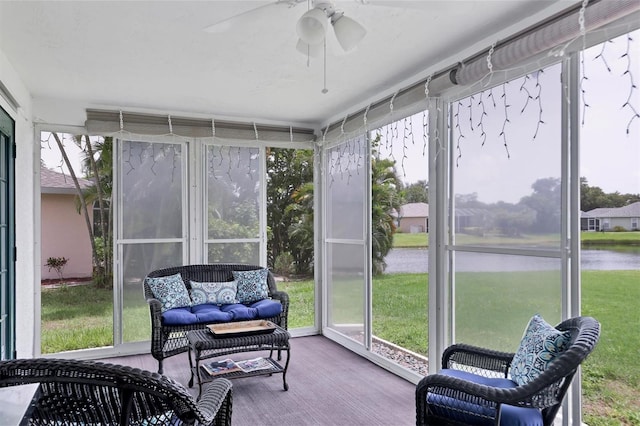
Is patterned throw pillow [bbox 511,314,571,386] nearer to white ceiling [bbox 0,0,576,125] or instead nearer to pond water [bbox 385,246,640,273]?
pond water [bbox 385,246,640,273]

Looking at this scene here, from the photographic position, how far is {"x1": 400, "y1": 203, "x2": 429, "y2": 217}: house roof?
384 cm

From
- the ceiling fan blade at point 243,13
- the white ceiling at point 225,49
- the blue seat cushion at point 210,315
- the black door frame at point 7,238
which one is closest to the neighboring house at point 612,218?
the white ceiling at point 225,49

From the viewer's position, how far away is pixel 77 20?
2705 millimetres

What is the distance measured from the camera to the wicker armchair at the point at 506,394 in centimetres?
190

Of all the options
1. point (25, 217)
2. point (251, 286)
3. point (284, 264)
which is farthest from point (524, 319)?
point (284, 264)

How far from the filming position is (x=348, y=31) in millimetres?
2096

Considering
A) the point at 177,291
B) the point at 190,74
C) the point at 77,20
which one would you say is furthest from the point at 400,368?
the point at 77,20

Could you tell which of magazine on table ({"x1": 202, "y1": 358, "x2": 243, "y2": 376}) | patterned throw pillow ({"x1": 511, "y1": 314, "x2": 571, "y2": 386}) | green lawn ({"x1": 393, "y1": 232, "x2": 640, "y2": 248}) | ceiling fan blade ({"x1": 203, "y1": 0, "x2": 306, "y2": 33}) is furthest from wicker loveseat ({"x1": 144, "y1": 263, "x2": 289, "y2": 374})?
ceiling fan blade ({"x1": 203, "y1": 0, "x2": 306, "y2": 33})

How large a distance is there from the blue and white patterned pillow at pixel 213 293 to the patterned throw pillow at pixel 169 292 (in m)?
0.09

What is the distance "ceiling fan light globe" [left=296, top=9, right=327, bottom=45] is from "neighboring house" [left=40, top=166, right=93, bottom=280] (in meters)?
5.05

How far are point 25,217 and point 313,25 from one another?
3527mm

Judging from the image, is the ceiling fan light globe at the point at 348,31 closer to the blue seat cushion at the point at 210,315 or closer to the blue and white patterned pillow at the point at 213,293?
the blue seat cushion at the point at 210,315

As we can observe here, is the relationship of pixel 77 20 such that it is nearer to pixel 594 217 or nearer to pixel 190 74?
pixel 190 74

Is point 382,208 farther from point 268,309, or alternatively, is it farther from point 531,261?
point 531,261
